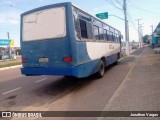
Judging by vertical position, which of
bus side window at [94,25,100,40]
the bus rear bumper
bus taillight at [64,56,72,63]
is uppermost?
bus side window at [94,25,100,40]

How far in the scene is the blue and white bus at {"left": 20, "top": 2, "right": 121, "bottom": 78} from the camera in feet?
25.5

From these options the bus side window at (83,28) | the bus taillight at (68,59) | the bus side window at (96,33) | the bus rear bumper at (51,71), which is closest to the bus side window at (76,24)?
the bus side window at (83,28)

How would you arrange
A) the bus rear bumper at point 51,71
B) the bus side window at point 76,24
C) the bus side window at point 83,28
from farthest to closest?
the bus side window at point 83,28
the bus side window at point 76,24
the bus rear bumper at point 51,71

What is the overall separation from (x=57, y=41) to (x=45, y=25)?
848 mm

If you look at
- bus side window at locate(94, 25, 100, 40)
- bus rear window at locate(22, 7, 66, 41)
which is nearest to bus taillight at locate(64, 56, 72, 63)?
bus rear window at locate(22, 7, 66, 41)

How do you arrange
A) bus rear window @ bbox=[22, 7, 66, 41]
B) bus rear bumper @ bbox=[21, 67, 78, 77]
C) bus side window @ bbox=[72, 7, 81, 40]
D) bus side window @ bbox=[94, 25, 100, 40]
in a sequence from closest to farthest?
bus rear bumper @ bbox=[21, 67, 78, 77], bus rear window @ bbox=[22, 7, 66, 41], bus side window @ bbox=[72, 7, 81, 40], bus side window @ bbox=[94, 25, 100, 40]

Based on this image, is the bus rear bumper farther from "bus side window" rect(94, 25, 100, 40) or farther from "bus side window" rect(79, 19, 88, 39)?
"bus side window" rect(94, 25, 100, 40)

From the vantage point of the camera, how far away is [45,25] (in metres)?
8.22

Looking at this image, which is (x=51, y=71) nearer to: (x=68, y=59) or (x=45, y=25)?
(x=68, y=59)

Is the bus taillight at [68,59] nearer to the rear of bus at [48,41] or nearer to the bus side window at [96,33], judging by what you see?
the rear of bus at [48,41]

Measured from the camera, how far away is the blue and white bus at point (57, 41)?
7.76 m

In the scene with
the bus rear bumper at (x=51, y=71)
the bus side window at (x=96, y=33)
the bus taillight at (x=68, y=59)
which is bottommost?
the bus rear bumper at (x=51, y=71)

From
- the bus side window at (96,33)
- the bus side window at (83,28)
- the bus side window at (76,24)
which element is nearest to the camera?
the bus side window at (76,24)

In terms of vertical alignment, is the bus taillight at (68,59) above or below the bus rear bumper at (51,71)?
above
